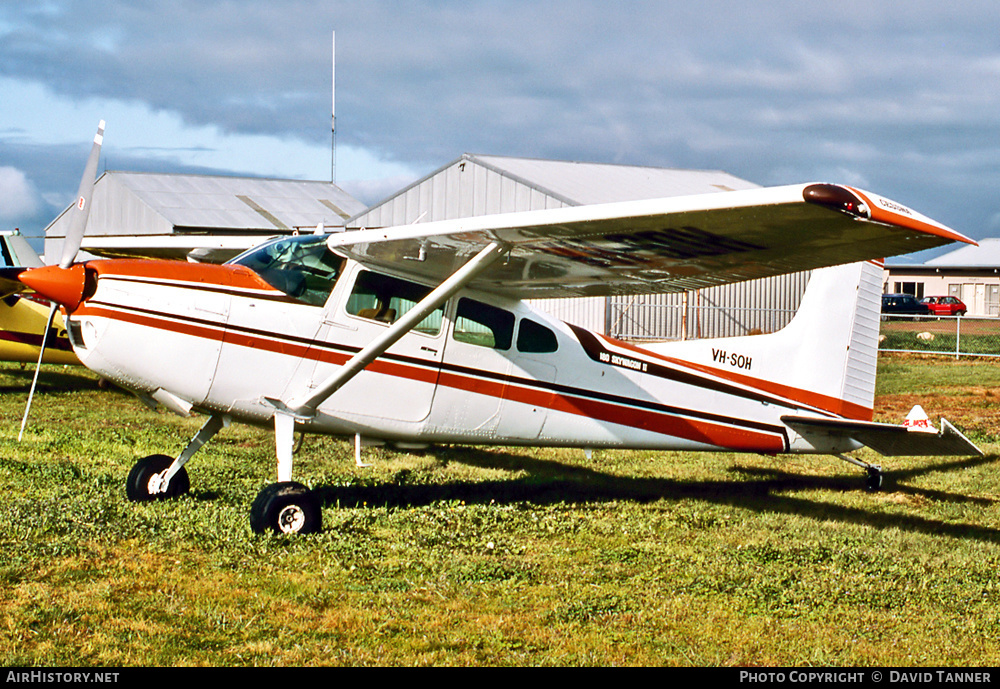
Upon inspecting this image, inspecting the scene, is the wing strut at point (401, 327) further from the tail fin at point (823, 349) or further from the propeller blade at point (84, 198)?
the tail fin at point (823, 349)

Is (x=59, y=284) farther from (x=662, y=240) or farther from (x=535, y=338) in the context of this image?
(x=662, y=240)

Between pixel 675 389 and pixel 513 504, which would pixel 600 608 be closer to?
pixel 513 504

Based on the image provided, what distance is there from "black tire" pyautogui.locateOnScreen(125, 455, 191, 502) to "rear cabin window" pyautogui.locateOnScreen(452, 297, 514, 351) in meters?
2.72

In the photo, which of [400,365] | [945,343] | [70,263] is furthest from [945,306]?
[70,263]

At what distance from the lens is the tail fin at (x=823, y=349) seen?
29.2 ft

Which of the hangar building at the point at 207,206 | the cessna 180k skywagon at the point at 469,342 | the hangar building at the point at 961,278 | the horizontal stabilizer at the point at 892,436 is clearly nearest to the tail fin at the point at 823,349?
the cessna 180k skywagon at the point at 469,342

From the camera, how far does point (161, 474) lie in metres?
A: 7.79

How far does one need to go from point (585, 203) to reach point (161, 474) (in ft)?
67.5

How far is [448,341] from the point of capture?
762 cm

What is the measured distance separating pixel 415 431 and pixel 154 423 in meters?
6.69

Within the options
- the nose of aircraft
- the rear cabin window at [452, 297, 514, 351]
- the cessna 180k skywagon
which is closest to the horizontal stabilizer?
the cessna 180k skywagon

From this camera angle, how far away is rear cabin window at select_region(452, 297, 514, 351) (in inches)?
303

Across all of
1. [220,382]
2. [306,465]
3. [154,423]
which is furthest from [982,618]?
[154,423]

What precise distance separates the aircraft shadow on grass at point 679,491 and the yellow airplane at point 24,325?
376 inches
